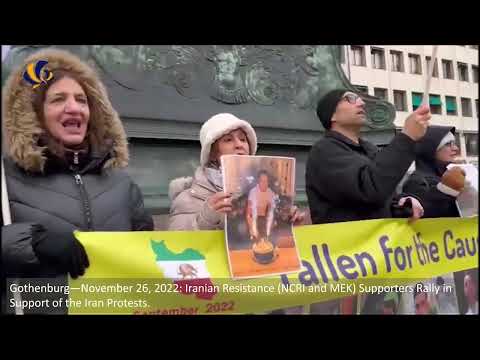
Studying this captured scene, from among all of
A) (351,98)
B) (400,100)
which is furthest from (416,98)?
(351,98)

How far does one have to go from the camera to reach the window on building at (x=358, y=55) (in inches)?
125

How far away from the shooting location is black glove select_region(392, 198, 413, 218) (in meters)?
2.83

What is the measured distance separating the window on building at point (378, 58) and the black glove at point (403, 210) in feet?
2.83

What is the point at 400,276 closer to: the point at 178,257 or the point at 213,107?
the point at 178,257

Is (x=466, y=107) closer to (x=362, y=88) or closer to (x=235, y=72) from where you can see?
(x=362, y=88)

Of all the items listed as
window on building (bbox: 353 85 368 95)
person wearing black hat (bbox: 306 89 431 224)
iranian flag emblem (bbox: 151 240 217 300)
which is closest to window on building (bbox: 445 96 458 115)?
window on building (bbox: 353 85 368 95)

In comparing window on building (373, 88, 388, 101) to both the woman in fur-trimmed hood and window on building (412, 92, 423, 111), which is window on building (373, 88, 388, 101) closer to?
window on building (412, 92, 423, 111)

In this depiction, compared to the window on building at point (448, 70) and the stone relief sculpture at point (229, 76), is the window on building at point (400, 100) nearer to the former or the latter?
the window on building at point (448, 70)

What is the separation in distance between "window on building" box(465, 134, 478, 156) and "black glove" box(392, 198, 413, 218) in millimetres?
569

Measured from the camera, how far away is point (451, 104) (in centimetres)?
326

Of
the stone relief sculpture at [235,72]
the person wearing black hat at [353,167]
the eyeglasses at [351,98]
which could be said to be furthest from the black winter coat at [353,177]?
the stone relief sculpture at [235,72]

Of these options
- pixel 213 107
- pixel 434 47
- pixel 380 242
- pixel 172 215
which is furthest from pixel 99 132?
pixel 434 47

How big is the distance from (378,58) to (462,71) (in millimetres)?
491

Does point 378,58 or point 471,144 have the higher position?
point 378,58
